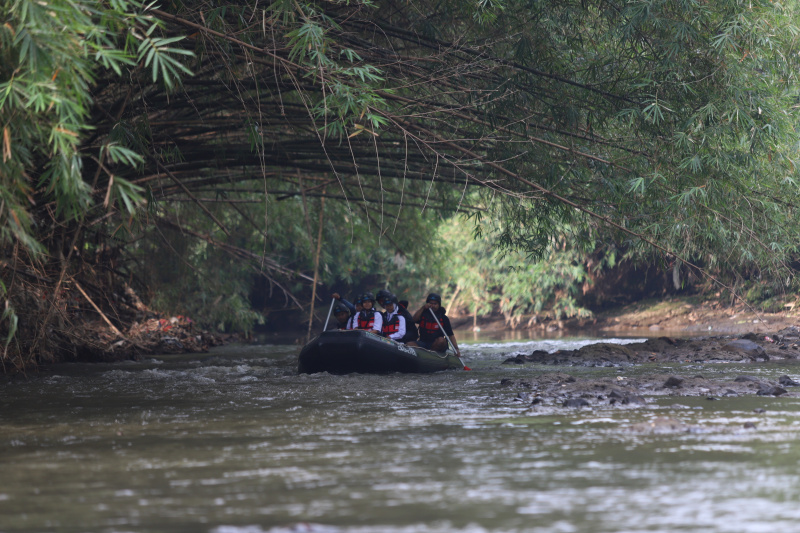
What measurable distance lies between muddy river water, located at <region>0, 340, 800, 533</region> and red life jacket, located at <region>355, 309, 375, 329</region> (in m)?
3.11

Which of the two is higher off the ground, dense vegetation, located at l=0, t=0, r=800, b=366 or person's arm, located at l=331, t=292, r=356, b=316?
dense vegetation, located at l=0, t=0, r=800, b=366

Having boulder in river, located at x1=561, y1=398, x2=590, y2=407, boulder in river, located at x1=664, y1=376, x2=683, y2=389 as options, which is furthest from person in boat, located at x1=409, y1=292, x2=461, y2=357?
boulder in river, located at x1=561, y1=398, x2=590, y2=407

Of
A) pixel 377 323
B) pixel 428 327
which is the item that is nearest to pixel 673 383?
pixel 377 323

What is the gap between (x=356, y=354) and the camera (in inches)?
366

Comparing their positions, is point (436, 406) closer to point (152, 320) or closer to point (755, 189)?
point (755, 189)

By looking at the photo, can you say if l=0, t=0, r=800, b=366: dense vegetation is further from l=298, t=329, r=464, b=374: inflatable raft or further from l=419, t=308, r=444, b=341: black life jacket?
l=419, t=308, r=444, b=341: black life jacket

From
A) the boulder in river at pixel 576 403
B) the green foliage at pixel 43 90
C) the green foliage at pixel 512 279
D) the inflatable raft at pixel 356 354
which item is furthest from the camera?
the green foliage at pixel 512 279

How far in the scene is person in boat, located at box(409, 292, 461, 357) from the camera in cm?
1125

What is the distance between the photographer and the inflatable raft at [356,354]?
9266 millimetres

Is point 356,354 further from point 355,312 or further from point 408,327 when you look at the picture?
point 408,327

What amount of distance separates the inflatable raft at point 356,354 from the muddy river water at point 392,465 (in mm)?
1882

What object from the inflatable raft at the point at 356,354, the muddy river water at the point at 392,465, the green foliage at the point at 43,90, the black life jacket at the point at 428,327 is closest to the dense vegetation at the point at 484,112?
the green foliage at the point at 43,90

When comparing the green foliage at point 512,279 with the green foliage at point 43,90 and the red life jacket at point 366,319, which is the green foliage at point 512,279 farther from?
the green foliage at point 43,90

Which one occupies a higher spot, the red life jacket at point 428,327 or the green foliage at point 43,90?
the green foliage at point 43,90
